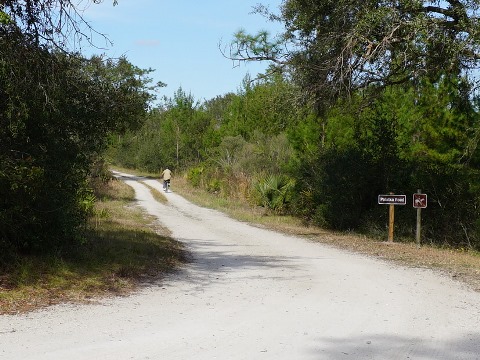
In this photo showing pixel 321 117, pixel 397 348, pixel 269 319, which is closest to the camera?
pixel 397 348

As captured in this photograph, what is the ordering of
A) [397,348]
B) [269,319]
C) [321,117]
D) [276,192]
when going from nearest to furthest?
[397,348], [269,319], [321,117], [276,192]

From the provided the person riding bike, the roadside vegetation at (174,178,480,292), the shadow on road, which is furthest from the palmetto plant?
the shadow on road

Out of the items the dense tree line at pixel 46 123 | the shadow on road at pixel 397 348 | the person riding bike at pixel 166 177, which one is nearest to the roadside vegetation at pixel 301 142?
the dense tree line at pixel 46 123

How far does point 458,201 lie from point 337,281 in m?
10.5

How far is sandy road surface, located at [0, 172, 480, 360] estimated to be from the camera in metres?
5.68

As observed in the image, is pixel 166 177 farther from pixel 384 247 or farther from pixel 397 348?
pixel 397 348

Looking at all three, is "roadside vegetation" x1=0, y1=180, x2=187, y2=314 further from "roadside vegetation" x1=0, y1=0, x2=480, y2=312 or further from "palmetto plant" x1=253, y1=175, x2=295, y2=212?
"palmetto plant" x1=253, y1=175, x2=295, y2=212

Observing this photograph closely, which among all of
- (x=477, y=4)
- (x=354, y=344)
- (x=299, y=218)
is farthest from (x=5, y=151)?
(x=299, y=218)

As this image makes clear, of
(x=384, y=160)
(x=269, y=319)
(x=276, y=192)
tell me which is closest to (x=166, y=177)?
(x=276, y=192)

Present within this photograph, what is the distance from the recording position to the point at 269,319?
277 inches

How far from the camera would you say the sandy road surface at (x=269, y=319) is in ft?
18.6

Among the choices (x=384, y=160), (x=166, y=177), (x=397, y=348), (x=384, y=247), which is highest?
(x=384, y=160)

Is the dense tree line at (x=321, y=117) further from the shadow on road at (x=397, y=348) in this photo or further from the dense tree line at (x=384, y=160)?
the shadow on road at (x=397, y=348)

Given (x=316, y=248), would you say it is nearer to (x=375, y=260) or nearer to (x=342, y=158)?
(x=375, y=260)
